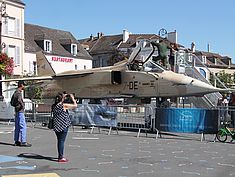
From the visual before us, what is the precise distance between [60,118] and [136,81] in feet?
34.6

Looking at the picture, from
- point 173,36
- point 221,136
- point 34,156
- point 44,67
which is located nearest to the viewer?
point 34,156

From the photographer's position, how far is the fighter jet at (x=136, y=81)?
19.6 metres

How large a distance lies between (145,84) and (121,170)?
1119 cm

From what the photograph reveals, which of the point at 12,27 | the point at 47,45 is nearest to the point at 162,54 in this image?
the point at 12,27

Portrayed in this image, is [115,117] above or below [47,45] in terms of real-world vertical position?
below

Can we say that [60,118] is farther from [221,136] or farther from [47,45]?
[47,45]

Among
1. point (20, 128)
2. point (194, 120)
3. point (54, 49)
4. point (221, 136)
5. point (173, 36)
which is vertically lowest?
point (221, 136)

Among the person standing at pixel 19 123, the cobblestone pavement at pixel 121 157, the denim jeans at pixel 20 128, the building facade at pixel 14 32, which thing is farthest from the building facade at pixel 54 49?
the denim jeans at pixel 20 128

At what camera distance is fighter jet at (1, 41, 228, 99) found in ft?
64.4

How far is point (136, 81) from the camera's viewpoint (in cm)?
2100

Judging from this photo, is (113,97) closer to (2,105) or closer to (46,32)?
(2,105)

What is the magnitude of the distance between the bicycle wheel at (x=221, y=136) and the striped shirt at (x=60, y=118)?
23.4ft

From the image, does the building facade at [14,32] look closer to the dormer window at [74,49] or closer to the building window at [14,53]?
the building window at [14,53]

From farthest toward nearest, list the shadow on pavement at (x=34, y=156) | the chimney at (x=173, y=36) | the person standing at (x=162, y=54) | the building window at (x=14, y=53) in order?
the chimney at (x=173, y=36), the building window at (x=14, y=53), the person standing at (x=162, y=54), the shadow on pavement at (x=34, y=156)
